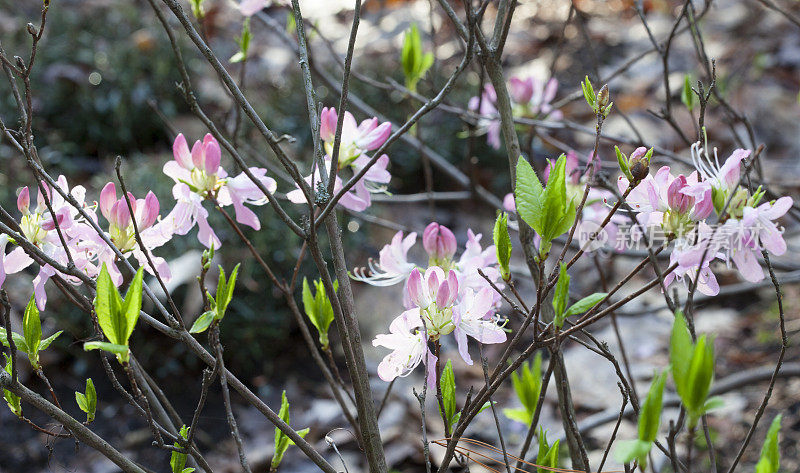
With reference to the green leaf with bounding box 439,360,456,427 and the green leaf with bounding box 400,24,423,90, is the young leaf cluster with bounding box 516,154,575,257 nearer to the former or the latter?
the green leaf with bounding box 439,360,456,427

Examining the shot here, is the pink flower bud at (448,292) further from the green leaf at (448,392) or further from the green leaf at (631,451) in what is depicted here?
the green leaf at (631,451)

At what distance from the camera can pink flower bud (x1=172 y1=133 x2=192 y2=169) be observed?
0.76 meters

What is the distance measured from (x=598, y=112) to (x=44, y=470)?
210cm

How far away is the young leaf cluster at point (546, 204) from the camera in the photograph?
2.01 feet

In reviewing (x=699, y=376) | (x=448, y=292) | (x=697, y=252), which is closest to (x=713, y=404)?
(x=699, y=376)

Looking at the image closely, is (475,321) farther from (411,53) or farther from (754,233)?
(411,53)

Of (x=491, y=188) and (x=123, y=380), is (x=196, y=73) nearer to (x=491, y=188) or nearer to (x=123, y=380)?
(x=491, y=188)

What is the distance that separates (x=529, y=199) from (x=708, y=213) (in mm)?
158

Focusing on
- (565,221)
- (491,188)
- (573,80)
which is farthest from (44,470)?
(573,80)

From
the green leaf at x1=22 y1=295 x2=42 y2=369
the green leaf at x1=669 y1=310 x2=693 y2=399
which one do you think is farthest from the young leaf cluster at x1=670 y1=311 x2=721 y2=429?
the green leaf at x1=22 y1=295 x2=42 y2=369

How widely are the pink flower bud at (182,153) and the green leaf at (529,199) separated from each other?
0.36 meters

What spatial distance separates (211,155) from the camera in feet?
2.41

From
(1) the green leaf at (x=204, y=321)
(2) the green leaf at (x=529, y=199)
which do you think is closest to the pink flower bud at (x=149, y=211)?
(1) the green leaf at (x=204, y=321)

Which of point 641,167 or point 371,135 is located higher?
point 371,135
